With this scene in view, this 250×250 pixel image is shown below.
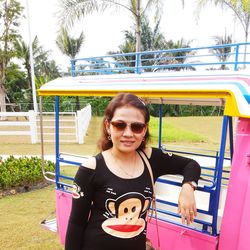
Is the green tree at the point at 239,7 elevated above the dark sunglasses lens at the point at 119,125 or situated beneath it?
elevated above

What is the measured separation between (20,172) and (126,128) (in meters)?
5.46

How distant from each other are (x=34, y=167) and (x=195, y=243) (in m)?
5.19

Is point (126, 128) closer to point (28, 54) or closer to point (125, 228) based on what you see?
point (125, 228)

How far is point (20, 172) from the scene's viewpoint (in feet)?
21.4

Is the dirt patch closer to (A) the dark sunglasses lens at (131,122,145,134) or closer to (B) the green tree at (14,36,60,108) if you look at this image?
(A) the dark sunglasses lens at (131,122,145,134)

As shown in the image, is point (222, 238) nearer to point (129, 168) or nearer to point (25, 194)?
point (129, 168)

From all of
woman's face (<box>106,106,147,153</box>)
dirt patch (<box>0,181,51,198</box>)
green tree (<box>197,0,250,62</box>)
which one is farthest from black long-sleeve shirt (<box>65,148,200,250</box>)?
green tree (<box>197,0,250,62</box>)

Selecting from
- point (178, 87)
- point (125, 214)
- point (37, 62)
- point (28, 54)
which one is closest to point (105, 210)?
point (125, 214)

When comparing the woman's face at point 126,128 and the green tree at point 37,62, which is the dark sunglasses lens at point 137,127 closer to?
the woman's face at point 126,128

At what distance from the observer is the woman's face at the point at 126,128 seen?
1.65 m

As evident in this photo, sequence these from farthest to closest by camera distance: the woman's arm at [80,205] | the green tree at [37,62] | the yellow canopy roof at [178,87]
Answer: the green tree at [37,62], the yellow canopy roof at [178,87], the woman's arm at [80,205]

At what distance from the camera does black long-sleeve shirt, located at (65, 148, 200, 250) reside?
1608mm

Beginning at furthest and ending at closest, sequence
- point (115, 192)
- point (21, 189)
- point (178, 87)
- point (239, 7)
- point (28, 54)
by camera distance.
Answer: point (28, 54) < point (239, 7) < point (21, 189) < point (178, 87) < point (115, 192)

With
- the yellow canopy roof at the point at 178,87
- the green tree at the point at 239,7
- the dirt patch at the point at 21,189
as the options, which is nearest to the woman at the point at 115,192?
the yellow canopy roof at the point at 178,87
